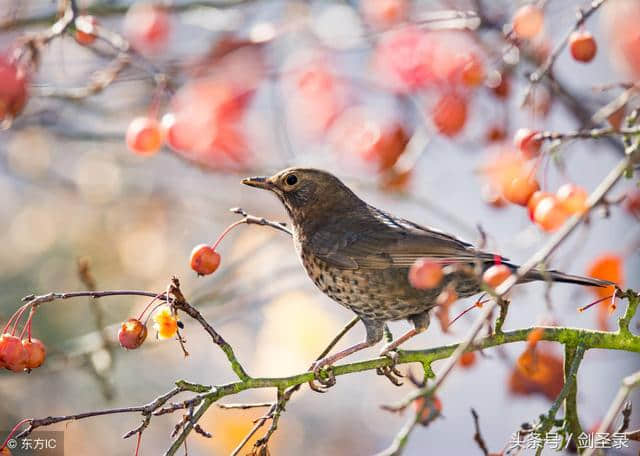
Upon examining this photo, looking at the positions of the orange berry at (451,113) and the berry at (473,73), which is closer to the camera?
the berry at (473,73)

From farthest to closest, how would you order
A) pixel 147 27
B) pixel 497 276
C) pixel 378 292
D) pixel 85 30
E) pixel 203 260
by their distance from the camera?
1. pixel 147 27
2. pixel 378 292
3. pixel 85 30
4. pixel 203 260
5. pixel 497 276

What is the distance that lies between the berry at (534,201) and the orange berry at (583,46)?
580 millimetres

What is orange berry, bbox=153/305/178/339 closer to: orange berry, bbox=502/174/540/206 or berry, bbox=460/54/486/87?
orange berry, bbox=502/174/540/206

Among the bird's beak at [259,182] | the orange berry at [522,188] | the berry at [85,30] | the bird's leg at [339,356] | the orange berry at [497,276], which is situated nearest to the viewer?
the orange berry at [497,276]

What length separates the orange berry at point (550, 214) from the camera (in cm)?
256

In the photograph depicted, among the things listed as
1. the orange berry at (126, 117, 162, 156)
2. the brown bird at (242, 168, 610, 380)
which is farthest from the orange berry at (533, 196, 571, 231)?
the orange berry at (126, 117, 162, 156)

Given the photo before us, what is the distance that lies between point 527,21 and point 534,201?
70 cm

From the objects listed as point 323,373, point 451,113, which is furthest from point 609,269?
point 451,113

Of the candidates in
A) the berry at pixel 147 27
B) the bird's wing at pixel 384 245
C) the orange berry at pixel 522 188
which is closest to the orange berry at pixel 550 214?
the orange berry at pixel 522 188

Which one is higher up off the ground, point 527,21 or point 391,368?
point 527,21

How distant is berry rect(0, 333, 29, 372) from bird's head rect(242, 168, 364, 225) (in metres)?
1.38

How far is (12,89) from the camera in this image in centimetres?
309

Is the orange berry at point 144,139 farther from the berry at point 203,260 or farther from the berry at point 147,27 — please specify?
the berry at point 203,260

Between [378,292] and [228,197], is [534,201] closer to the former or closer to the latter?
[378,292]
